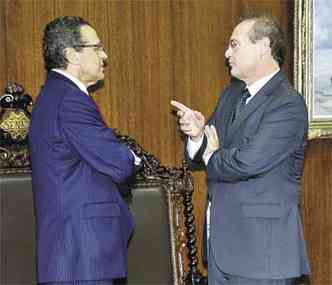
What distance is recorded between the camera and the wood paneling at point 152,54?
363 centimetres

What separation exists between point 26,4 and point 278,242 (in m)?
1.68

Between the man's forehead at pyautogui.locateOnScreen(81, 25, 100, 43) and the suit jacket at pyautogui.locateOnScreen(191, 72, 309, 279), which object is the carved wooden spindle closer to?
the suit jacket at pyautogui.locateOnScreen(191, 72, 309, 279)

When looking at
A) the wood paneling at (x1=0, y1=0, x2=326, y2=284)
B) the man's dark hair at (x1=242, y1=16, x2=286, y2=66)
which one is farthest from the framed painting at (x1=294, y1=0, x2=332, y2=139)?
the man's dark hair at (x1=242, y1=16, x2=286, y2=66)

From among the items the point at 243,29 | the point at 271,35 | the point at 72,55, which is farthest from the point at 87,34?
the point at 271,35

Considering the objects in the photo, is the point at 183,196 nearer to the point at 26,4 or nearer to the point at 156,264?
the point at 156,264

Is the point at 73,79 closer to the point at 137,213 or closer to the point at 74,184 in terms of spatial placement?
the point at 74,184

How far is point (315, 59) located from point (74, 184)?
65.1 inches

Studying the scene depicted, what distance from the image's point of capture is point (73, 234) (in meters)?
2.84

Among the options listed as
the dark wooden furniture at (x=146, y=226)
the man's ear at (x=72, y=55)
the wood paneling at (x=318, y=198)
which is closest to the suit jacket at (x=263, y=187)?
the dark wooden furniture at (x=146, y=226)

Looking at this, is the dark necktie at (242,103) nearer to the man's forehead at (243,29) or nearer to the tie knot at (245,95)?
the tie knot at (245,95)

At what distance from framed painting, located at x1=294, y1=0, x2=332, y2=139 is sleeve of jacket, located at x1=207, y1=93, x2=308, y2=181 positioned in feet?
2.90

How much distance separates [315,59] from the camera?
3.89m

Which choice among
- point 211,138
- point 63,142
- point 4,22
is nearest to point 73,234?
point 63,142

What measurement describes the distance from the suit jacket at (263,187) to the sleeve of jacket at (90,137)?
1.34 ft
